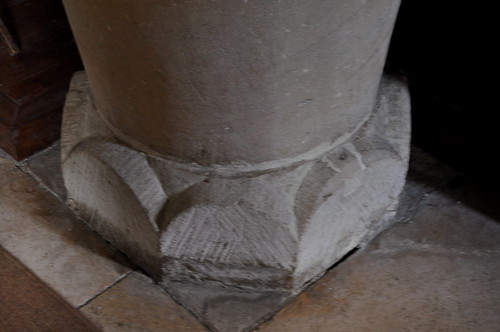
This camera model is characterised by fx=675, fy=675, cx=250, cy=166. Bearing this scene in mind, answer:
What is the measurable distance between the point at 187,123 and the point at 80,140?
0.40m

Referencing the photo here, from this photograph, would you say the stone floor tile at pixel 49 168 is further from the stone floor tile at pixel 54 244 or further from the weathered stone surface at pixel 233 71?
the weathered stone surface at pixel 233 71

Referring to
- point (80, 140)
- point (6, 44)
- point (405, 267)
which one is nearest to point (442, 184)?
point (405, 267)

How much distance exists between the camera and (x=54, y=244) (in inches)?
72.3

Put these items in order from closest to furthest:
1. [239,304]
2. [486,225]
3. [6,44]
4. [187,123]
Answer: [187,123] < [239,304] < [486,225] < [6,44]

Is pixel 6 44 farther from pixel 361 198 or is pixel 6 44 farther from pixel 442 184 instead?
pixel 442 184

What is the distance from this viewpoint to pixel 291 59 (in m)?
1.40

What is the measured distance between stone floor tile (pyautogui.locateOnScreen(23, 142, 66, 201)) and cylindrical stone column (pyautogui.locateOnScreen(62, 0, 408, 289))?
0.17m

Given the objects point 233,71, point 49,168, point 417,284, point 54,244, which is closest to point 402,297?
point 417,284

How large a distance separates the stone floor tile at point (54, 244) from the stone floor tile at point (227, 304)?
0.63ft

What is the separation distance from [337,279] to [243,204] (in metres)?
0.37

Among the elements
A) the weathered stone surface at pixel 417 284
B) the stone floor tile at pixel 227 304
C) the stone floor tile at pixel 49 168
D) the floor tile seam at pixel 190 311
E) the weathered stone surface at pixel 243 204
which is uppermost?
the weathered stone surface at pixel 243 204

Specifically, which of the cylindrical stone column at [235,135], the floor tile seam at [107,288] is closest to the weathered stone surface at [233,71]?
the cylindrical stone column at [235,135]

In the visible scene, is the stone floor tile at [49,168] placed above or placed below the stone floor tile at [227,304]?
above

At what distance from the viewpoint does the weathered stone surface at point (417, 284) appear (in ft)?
5.41
